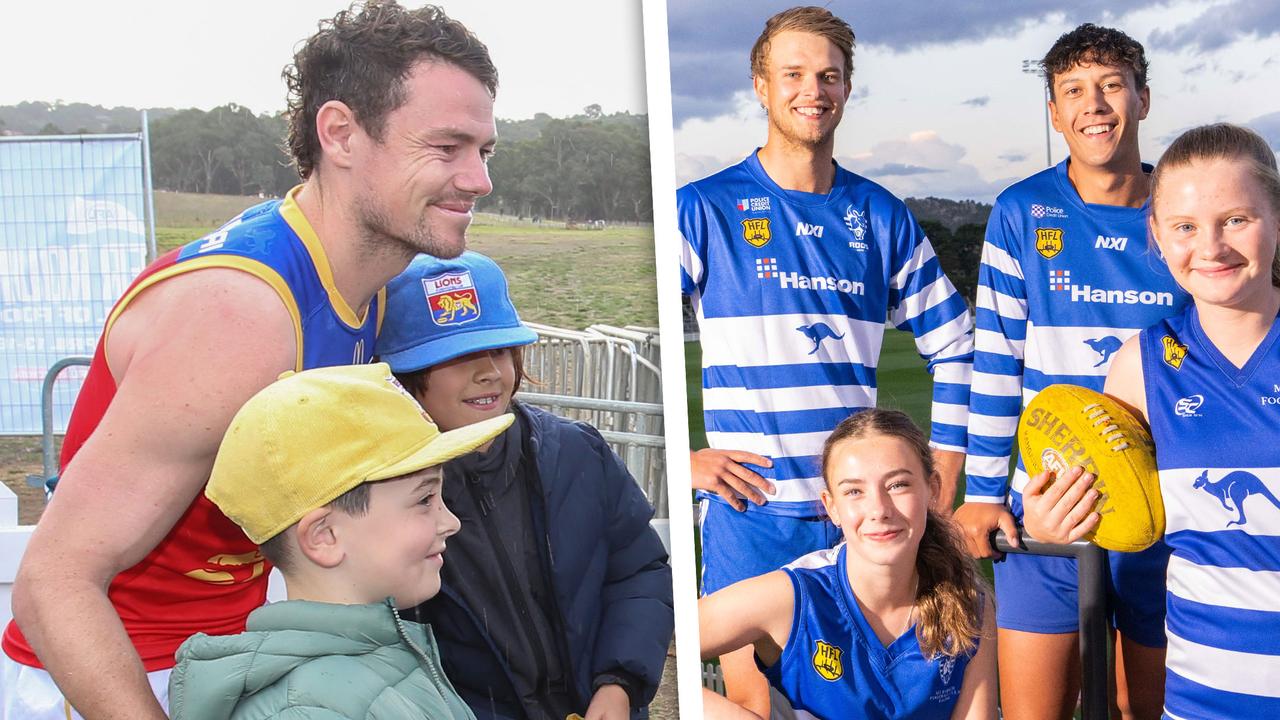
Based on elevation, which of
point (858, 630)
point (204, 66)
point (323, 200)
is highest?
point (204, 66)

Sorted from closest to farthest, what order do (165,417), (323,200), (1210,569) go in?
(165,417) < (323,200) < (1210,569)

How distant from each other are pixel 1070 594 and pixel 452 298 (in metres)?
1.17

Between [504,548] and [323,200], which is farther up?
[323,200]

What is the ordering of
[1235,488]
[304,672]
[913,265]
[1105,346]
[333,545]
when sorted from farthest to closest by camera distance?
[913,265] → [1105,346] → [1235,488] → [333,545] → [304,672]

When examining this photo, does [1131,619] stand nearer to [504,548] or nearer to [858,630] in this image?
[858,630]

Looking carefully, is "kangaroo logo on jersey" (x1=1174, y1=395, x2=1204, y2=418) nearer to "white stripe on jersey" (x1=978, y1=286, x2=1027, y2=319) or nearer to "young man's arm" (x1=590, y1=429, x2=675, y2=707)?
"white stripe on jersey" (x1=978, y1=286, x2=1027, y2=319)

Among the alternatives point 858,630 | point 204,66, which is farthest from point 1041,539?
point 204,66

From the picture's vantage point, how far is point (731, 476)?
198cm

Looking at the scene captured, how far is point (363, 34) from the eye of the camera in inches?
62.7

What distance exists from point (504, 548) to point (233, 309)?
62 cm

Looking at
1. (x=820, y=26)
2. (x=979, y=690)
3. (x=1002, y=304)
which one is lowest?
(x=979, y=690)

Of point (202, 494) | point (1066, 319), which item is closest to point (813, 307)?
point (1066, 319)

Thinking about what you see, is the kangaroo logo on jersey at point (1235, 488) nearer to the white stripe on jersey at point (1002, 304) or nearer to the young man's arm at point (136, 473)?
the white stripe on jersey at point (1002, 304)

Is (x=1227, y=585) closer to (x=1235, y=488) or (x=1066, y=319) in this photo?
(x=1235, y=488)
